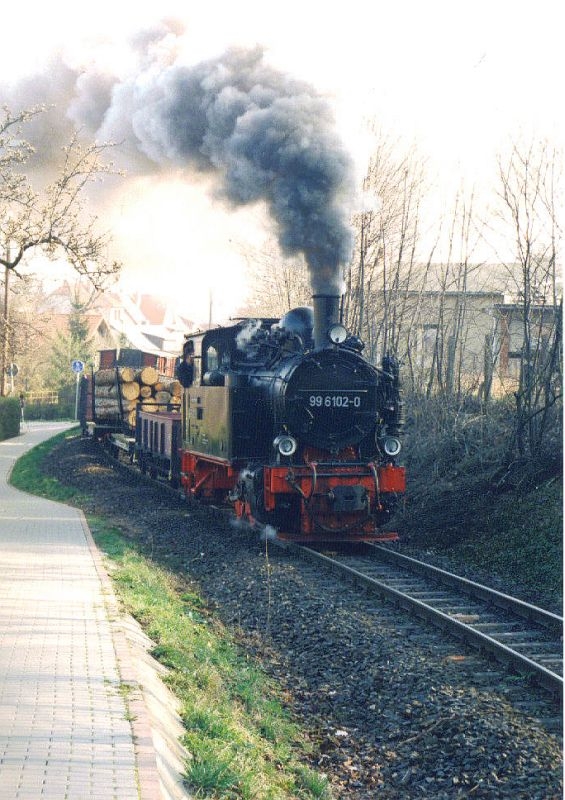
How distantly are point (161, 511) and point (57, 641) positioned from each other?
31.0 feet

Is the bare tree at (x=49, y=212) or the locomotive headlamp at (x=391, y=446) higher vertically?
the bare tree at (x=49, y=212)

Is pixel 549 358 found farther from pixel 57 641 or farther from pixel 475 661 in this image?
pixel 57 641

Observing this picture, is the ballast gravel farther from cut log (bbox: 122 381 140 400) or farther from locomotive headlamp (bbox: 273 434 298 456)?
cut log (bbox: 122 381 140 400)

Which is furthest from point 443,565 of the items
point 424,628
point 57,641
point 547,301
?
point 547,301

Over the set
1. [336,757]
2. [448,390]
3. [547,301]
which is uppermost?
[547,301]

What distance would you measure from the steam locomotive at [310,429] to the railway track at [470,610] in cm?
63

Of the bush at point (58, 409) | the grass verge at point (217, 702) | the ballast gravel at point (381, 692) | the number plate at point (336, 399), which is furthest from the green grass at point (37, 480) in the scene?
the bush at point (58, 409)

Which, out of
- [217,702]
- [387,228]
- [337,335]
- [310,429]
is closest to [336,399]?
[310,429]

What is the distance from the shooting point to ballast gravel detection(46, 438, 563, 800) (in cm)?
565

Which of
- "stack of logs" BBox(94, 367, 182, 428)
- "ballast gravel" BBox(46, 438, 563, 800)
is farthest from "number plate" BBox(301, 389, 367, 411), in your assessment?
"stack of logs" BBox(94, 367, 182, 428)

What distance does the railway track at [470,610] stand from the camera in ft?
25.0

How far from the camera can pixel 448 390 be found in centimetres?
1895

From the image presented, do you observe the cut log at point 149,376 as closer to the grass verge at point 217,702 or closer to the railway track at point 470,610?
the railway track at point 470,610

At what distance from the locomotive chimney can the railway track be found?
274 centimetres
